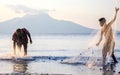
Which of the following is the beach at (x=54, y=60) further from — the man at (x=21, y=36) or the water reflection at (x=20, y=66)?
the man at (x=21, y=36)

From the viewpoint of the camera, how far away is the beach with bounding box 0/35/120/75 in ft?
42.3

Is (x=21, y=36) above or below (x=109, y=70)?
above

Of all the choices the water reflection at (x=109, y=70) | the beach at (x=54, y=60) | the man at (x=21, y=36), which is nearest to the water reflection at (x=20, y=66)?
the beach at (x=54, y=60)

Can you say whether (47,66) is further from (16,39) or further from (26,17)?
(26,17)

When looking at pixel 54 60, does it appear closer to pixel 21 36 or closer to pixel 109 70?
pixel 21 36

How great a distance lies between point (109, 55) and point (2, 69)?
3.17 metres

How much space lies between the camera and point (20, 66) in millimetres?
14055

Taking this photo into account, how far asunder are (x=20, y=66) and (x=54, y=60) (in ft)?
6.48

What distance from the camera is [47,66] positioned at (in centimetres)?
1418

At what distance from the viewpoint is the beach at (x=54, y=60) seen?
12.9 meters

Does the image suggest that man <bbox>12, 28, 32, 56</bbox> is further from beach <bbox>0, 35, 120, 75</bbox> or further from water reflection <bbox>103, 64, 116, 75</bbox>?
water reflection <bbox>103, 64, 116, 75</bbox>

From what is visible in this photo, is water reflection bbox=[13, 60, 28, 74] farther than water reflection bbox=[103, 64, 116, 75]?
Yes

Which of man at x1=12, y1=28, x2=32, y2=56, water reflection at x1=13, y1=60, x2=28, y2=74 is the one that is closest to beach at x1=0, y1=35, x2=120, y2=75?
water reflection at x1=13, y1=60, x2=28, y2=74

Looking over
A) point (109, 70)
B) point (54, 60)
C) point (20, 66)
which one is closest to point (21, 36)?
point (54, 60)
